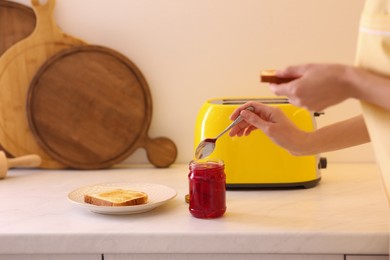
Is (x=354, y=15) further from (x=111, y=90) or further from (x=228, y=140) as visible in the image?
(x=111, y=90)

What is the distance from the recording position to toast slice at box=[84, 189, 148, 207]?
115 cm

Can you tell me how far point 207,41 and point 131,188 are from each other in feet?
1.72

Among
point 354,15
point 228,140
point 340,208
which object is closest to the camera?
point 340,208

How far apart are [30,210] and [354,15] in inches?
39.1

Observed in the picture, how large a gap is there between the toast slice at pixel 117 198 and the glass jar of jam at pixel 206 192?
0.11m

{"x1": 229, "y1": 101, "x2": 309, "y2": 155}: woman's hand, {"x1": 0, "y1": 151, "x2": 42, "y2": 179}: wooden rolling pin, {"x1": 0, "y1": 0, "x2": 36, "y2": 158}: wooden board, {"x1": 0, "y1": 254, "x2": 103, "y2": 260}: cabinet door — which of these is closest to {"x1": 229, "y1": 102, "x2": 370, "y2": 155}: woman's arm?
{"x1": 229, "y1": 101, "x2": 309, "y2": 155}: woman's hand

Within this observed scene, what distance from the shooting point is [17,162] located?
5.08 ft

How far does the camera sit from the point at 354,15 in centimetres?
159

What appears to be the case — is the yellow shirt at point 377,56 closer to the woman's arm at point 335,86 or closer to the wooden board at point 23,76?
the woman's arm at point 335,86

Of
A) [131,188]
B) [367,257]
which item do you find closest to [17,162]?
[131,188]

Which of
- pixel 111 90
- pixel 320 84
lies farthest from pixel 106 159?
pixel 320 84

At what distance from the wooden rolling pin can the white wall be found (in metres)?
0.28

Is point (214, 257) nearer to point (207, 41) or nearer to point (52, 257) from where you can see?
point (52, 257)

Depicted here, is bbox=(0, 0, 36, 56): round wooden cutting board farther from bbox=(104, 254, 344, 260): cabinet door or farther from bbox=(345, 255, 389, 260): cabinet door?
bbox=(345, 255, 389, 260): cabinet door
